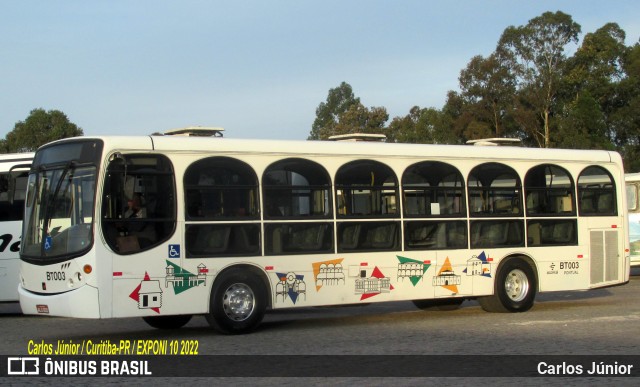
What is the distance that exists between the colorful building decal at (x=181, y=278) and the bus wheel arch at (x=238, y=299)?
0.26 m

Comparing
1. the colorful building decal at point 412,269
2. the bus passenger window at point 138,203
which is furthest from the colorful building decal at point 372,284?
the bus passenger window at point 138,203

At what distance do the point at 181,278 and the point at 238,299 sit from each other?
40.3 inches

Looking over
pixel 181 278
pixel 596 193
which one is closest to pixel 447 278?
pixel 596 193

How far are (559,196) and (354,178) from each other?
4791 millimetres

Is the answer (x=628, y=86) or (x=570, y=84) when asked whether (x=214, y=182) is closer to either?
(x=570, y=84)

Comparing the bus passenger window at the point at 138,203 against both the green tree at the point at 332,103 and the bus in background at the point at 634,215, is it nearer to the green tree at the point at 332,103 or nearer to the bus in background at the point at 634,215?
the bus in background at the point at 634,215

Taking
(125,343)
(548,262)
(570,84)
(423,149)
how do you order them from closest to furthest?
(125,343), (423,149), (548,262), (570,84)

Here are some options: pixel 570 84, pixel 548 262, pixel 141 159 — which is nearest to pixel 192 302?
pixel 141 159

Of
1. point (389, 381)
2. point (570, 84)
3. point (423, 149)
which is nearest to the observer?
point (389, 381)

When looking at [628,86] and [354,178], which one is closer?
[354,178]

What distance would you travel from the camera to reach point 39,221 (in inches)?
544

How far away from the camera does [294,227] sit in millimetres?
14828

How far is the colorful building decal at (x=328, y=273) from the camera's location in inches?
584

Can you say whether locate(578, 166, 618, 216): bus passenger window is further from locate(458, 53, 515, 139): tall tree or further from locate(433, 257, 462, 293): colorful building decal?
locate(458, 53, 515, 139): tall tree
